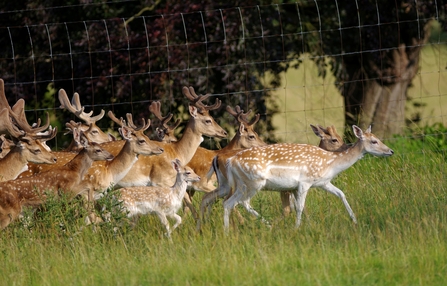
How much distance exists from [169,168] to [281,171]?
6.49ft

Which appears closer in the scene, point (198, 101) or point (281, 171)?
point (281, 171)

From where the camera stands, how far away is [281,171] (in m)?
8.65

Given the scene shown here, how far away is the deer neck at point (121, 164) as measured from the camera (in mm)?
9688

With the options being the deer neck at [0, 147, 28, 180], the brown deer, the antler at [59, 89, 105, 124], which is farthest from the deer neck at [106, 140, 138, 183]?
the antler at [59, 89, 105, 124]

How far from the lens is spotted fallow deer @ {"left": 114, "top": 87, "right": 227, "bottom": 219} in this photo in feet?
33.7

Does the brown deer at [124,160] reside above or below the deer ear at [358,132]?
below

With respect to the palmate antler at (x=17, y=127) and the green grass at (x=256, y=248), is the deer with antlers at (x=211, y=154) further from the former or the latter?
the palmate antler at (x=17, y=127)

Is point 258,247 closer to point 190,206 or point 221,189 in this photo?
point 221,189

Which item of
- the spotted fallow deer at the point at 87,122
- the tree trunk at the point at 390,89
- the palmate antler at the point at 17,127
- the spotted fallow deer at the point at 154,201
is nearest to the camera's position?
the spotted fallow deer at the point at 154,201

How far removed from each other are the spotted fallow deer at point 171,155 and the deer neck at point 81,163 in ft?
3.34

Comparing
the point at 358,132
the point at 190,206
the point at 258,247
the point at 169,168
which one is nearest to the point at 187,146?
the point at 169,168

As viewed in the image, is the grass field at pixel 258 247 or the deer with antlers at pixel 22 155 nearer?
the grass field at pixel 258 247

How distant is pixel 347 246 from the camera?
24.0 ft

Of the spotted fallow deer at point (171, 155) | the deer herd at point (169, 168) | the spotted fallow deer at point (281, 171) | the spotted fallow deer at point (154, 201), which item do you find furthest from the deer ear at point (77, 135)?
the spotted fallow deer at point (281, 171)
